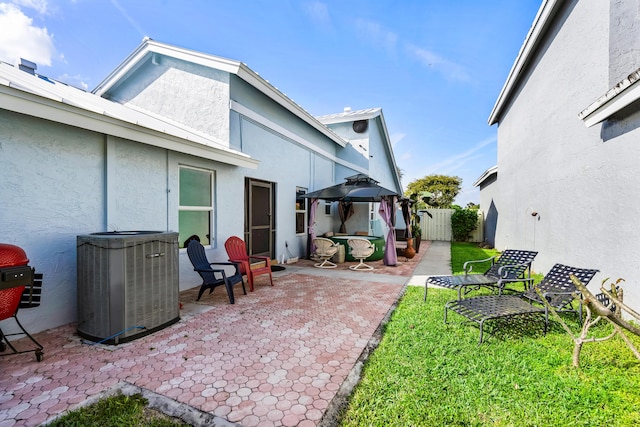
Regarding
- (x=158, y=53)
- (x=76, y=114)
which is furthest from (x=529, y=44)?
(x=76, y=114)

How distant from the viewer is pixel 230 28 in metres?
9.16

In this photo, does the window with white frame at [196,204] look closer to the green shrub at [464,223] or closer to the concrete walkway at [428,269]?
the concrete walkway at [428,269]

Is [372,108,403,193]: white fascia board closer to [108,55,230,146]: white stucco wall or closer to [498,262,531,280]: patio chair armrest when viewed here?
[108,55,230,146]: white stucco wall

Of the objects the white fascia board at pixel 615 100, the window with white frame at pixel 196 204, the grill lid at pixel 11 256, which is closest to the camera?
the grill lid at pixel 11 256

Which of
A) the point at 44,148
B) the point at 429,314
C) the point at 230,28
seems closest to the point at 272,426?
the point at 429,314

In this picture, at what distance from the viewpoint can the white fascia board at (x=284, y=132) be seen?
24.6 feet

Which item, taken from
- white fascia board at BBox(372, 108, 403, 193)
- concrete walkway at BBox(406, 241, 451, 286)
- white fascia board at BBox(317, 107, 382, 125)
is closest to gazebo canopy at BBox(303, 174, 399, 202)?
concrete walkway at BBox(406, 241, 451, 286)

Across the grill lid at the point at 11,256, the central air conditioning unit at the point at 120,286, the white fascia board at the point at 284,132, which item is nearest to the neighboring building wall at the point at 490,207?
the white fascia board at the point at 284,132

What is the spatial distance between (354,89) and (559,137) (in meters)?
11.2

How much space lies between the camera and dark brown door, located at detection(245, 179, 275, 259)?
8125 millimetres

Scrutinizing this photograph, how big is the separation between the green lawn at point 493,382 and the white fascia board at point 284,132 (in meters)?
6.38

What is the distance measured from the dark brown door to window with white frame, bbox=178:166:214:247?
1.41 m

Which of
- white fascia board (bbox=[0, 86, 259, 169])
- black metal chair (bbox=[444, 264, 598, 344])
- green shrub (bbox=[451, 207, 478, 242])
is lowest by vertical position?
black metal chair (bbox=[444, 264, 598, 344])

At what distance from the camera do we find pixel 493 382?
8.96ft
